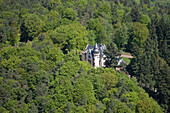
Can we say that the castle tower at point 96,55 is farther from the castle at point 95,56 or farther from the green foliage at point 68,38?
the green foliage at point 68,38

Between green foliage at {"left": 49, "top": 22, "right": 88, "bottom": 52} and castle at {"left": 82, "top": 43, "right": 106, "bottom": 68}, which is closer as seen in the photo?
castle at {"left": 82, "top": 43, "right": 106, "bottom": 68}

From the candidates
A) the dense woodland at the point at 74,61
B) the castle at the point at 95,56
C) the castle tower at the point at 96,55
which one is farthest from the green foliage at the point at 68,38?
the castle tower at the point at 96,55

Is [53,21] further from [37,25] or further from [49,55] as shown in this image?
[49,55]

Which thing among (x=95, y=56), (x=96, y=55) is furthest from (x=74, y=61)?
(x=96, y=55)

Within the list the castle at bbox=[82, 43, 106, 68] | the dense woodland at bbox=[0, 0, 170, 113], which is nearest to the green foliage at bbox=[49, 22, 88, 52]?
the dense woodland at bbox=[0, 0, 170, 113]

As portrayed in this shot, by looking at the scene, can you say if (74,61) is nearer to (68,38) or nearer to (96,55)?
(96,55)

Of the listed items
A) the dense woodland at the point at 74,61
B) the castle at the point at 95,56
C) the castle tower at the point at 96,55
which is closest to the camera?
the dense woodland at the point at 74,61

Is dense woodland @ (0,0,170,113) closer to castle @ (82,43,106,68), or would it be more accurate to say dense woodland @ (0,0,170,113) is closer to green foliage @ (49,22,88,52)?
green foliage @ (49,22,88,52)

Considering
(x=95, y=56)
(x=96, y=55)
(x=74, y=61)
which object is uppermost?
(x=96, y=55)
